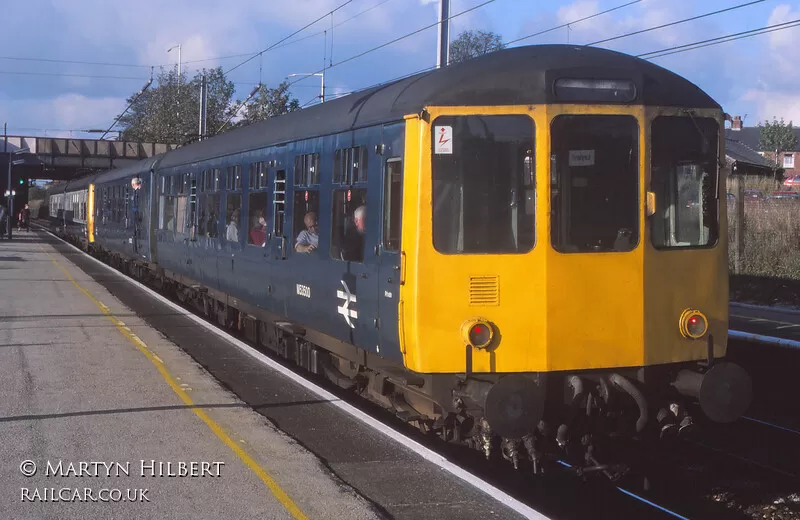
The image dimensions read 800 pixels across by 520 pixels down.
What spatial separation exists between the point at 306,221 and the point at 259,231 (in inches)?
79.2

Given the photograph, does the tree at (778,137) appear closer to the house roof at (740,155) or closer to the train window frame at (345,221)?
the house roof at (740,155)

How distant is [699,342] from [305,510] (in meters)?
3.18

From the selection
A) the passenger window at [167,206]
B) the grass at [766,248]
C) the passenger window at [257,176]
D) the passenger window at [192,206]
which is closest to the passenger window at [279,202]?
the passenger window at [257,176]

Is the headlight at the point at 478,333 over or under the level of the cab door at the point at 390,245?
under

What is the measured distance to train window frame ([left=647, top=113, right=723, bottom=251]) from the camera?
6.98 meters

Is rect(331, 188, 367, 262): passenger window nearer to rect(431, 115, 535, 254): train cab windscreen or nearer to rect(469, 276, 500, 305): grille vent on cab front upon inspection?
rect(431, 115, 535, 254): train cab windscreen

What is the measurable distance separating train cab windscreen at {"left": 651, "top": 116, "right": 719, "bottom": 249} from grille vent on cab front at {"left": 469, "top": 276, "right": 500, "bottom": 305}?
123 cm

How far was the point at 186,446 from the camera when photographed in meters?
7.31

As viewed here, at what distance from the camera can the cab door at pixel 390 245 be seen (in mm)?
7227

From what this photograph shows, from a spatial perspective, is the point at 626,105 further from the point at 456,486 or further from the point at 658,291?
the point at 456,486

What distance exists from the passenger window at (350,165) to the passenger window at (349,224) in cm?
10

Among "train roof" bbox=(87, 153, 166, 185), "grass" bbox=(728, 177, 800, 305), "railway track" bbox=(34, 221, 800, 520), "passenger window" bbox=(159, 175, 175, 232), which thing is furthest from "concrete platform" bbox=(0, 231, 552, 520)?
"grass" bbox=(728, 177, 800, 305)

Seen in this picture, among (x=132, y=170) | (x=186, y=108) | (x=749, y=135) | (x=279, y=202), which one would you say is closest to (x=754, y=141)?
(x=749, y=135)

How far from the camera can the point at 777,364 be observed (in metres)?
12.0
